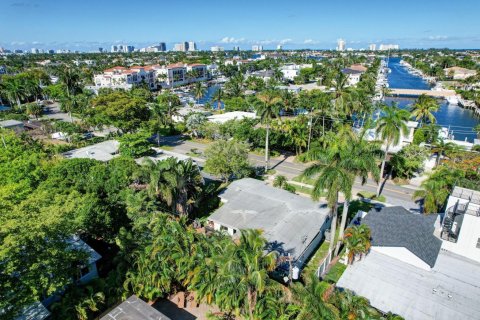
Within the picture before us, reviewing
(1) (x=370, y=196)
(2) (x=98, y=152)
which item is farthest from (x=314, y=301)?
(2) (x=98, y=152)

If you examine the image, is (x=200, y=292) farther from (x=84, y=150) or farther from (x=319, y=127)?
(x=319, y=127)

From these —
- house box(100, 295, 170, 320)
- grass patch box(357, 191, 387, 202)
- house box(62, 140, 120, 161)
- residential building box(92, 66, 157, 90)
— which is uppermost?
residential building box(92, 66, 157, 90)

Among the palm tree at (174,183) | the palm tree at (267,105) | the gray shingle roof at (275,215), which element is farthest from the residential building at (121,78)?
the gray shingle roof at (275,215)

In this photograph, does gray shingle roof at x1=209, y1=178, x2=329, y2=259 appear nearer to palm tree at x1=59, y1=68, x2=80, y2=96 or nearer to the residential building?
palm tree at x1=59, y1=68, x2=80, y2=96

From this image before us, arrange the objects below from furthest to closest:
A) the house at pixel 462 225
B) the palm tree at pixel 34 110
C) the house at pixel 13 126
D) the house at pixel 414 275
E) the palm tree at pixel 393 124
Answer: the palm tree at pixel 34 110 → the house at pixel 13 126 → the palm tree at pixel 393 124 → the house at pixel 462 225 → the house at pixel 414 275

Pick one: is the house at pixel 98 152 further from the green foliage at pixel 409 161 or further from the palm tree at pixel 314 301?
the green foliage at pixel 409 161

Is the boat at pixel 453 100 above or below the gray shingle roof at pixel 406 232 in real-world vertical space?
below

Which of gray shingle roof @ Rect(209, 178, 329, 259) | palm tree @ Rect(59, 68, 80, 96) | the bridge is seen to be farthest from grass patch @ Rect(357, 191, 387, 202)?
the bridge
